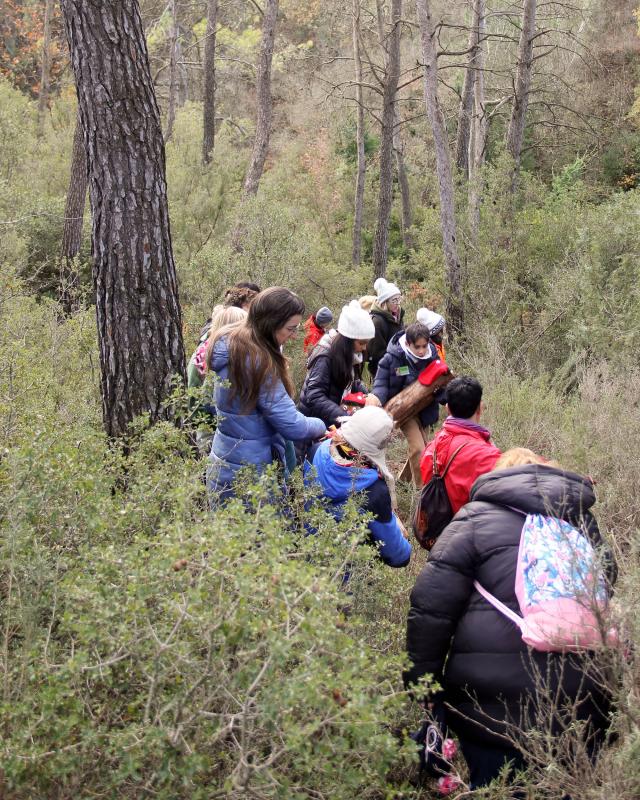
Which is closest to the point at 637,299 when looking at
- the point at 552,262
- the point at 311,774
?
the point at 552,262

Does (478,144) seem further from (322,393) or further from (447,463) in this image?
(447,463)

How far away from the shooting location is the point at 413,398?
6398 millimetres

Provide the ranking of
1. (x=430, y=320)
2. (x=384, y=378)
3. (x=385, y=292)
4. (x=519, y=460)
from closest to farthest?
(x=519, y=460) < (x=384, y=378) < (x=430, y=320) < (x=385, y=292)

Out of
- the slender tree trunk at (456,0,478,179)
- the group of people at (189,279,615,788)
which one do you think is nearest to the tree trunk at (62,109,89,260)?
the group of people at (189,279,615,788)

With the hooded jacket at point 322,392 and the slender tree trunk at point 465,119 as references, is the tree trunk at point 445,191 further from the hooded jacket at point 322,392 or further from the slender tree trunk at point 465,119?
the hooded jacket at point 322,392

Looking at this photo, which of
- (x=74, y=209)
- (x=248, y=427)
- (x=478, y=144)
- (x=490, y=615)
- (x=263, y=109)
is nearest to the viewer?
(x=490, y=615)

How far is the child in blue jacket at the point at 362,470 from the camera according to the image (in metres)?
3.46

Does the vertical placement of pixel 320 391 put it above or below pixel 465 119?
below

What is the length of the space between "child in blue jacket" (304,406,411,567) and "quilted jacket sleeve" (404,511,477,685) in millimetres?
735

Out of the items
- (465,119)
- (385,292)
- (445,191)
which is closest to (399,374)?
(385,292)

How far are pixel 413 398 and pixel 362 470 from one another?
9.93 feet

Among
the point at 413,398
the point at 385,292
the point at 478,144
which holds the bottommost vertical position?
the point at 413,398

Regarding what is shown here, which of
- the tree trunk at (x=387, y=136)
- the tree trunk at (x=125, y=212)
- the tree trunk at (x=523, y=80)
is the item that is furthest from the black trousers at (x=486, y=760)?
the tree trunk at (x=387, y=136)

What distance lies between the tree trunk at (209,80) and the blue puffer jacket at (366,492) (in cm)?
1584
